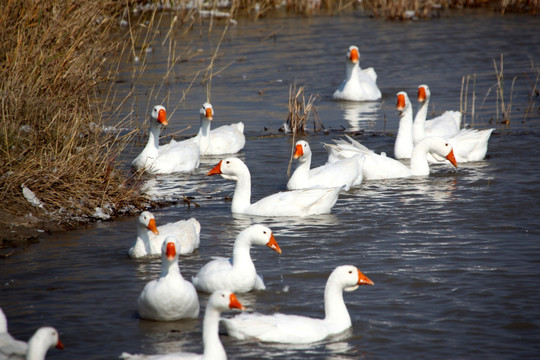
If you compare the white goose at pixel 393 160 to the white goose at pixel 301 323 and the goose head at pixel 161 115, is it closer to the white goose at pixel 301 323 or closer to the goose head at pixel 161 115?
the goose head at pixel 161 115

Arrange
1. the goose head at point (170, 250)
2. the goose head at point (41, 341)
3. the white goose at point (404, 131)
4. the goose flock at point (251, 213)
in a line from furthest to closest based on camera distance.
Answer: the white goose at point (404, 131), the goose head at point (170, 250), the goose flock at point (251, 213), the goose head at point (41, 341)

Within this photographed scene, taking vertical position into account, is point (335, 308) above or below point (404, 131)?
below

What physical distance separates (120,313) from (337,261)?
7.58ft

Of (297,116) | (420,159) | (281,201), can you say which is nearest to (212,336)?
(281,201)

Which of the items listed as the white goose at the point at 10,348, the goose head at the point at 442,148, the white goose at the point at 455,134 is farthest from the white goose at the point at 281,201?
the white goose at the point at 10,348

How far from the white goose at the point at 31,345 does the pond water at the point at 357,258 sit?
0.56m

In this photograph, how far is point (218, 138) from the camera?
13.6 metres

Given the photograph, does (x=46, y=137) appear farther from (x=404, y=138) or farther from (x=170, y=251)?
(x=404, y=138)

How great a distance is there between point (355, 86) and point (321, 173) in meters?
6.80

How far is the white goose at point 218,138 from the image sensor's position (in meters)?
13.4

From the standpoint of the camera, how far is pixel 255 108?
55.1 feet

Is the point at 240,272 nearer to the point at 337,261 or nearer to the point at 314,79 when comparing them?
the point at 337,261

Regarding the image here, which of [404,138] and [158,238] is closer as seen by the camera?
[158,238]

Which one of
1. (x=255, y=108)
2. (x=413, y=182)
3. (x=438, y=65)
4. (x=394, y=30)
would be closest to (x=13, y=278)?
(x=413, y=182)
